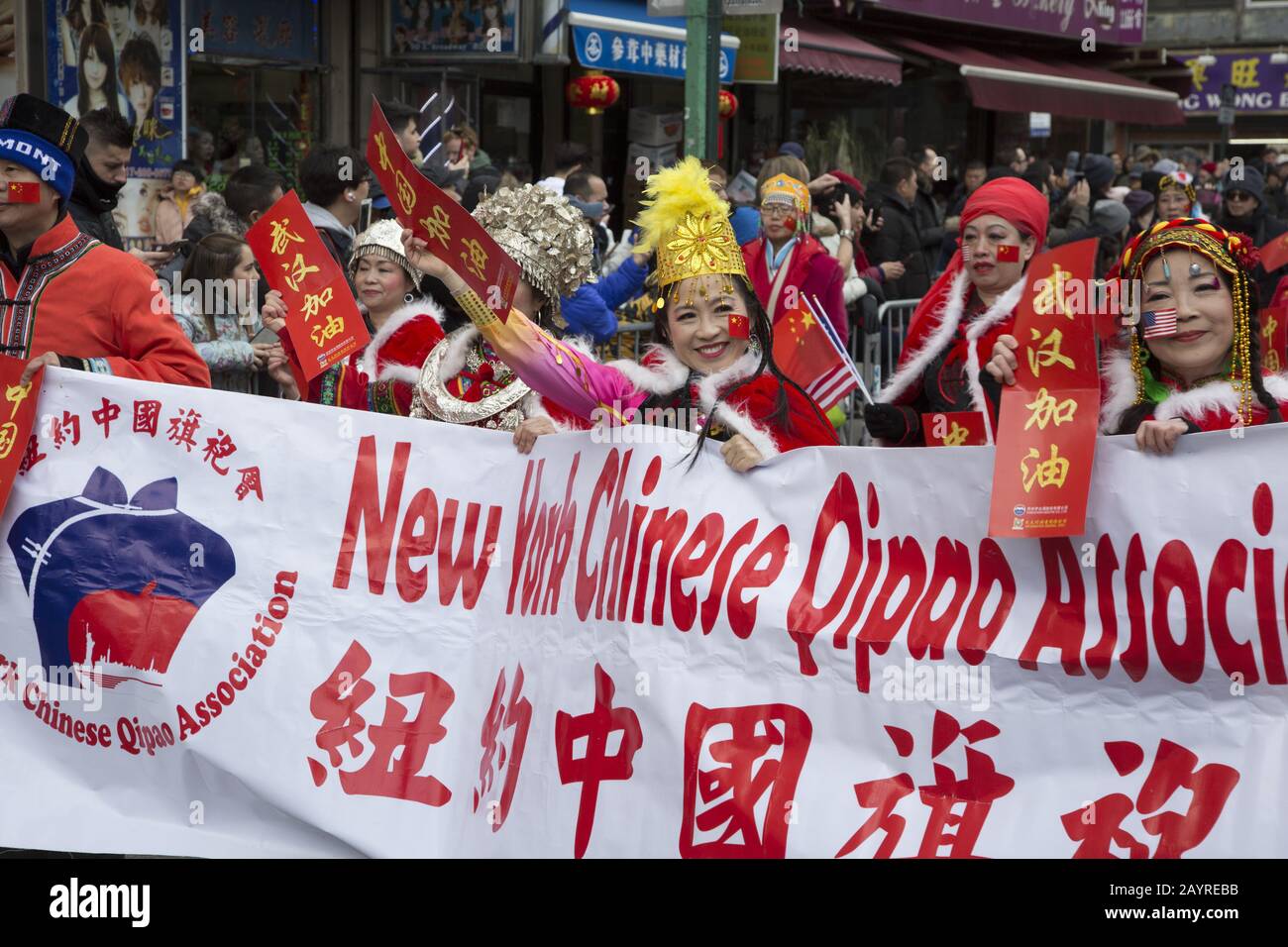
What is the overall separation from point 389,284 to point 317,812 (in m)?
1.89

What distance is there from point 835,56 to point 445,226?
46.8ft

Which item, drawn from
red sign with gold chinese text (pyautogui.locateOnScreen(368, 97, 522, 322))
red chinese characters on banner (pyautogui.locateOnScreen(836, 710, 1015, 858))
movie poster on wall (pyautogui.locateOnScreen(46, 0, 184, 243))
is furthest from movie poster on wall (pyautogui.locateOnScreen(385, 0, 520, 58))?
red chinese characters on banner (pyautogui.locateOnScreen(836, 710, 1015, 858))

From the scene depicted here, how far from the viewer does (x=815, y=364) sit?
6188 millimetres

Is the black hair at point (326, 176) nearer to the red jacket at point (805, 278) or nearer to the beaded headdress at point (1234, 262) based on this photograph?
the red jacket at point (805, 278)

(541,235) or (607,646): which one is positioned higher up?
(541,235)

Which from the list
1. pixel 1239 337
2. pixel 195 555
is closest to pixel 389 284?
pixel 195 555

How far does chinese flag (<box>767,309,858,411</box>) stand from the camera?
613 cm

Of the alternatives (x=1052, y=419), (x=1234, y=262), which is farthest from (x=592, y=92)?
(x=1052, y=419)

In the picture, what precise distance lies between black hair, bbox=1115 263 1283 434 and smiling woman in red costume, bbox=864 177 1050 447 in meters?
0.79

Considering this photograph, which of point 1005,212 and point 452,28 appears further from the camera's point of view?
point 452,28

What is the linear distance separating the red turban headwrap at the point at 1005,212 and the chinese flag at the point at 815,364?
1133 millimetres

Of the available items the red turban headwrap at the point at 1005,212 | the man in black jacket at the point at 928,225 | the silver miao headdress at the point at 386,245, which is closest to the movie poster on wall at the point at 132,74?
the man in black jacket at the point at 928,225

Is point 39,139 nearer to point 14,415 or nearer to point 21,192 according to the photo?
point 21,192

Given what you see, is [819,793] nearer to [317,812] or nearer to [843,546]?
[843,546]
